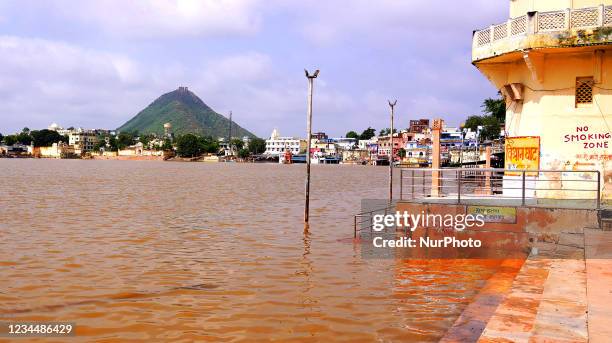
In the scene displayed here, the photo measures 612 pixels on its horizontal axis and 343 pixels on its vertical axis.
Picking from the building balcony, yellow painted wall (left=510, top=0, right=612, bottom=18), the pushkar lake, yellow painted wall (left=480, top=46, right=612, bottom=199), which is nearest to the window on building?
yellow painted wall (left=480, top=46, right=612, bottom=199)

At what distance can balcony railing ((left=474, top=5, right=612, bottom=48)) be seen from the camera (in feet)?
51.6

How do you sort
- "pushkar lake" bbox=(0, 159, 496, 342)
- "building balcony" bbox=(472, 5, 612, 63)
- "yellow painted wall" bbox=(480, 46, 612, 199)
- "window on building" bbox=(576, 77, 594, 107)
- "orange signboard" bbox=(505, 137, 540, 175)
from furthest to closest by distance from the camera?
1. "orange signboard" bbox=(505, 137, 540, 175)
2. "window on building" bbox=(576, 77, 594, 107)
3. "yellow painted wall" bbox=(480, 46, 612, 199)
4. "building balcony" bbox=(472, 5, 612, 63)
5. "pushkar lake" bbox=(0, 159, 496, 342)

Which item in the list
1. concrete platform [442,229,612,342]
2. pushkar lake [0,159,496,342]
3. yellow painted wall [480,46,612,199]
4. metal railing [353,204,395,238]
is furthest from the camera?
metal railing [353,204,395,238]

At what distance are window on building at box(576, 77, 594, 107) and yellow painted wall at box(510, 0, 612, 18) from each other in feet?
7.75

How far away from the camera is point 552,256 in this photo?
12.2 metres

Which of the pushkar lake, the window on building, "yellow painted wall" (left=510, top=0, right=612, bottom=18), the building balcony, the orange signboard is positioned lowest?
the pushkar lake

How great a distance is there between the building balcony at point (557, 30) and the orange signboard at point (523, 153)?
2947mm

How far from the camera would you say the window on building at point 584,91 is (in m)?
16.7

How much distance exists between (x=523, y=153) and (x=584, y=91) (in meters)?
2.61

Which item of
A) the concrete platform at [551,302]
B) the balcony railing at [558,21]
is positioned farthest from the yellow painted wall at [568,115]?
the concrete platform at [551,302]

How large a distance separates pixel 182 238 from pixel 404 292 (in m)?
9.78

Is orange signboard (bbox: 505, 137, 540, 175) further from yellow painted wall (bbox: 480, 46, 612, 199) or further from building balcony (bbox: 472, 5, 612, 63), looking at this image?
building balcony (bbox: 472, 5, 612, 63)

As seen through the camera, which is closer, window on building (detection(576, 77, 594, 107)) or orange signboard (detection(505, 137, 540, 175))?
window on building (detection(576, 77, 594, 107))

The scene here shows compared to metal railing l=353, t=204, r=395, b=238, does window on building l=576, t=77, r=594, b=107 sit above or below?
above
